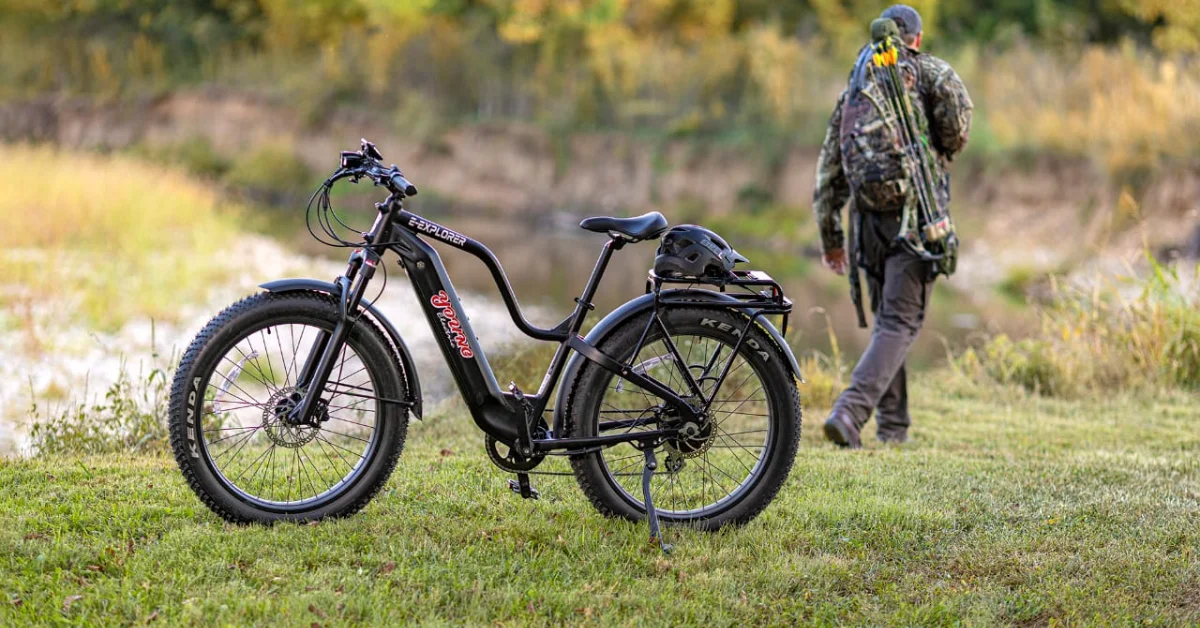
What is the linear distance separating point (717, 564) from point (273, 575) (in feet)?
4.34

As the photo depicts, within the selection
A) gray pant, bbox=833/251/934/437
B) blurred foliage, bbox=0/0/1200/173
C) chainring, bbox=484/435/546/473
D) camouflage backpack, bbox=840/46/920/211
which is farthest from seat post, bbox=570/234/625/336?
blurred foliage, bbox=0/0/1200/173

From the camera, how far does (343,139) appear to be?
27062 mm

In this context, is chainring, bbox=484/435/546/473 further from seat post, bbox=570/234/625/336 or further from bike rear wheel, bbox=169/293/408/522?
seat post, bbox=570/234/625/336

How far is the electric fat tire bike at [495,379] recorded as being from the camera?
153 inches

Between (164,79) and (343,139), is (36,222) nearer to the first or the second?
(343,139)

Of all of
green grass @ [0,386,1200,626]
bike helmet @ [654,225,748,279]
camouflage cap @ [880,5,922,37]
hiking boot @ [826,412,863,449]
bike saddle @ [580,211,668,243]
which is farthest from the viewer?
camouflage cap @ [880,5,922,37]

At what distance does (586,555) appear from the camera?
3842 millimetres

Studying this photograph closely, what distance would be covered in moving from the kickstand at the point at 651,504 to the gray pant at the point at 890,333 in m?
1.97

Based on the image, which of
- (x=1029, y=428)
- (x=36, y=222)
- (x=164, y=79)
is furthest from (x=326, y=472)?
(x=164, y=79)

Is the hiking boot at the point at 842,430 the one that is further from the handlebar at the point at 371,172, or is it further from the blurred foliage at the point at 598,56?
the blurred foliage at the point at 598,56

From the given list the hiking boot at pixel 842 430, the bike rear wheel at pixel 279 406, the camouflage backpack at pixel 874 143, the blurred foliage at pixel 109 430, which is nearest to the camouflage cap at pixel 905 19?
the camouflage backpack at pixel 874 143

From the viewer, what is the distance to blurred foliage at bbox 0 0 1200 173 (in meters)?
20.2

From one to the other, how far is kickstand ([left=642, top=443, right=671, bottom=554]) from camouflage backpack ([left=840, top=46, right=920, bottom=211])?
218 cm

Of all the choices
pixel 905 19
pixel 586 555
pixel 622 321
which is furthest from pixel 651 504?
pixel 905 19
